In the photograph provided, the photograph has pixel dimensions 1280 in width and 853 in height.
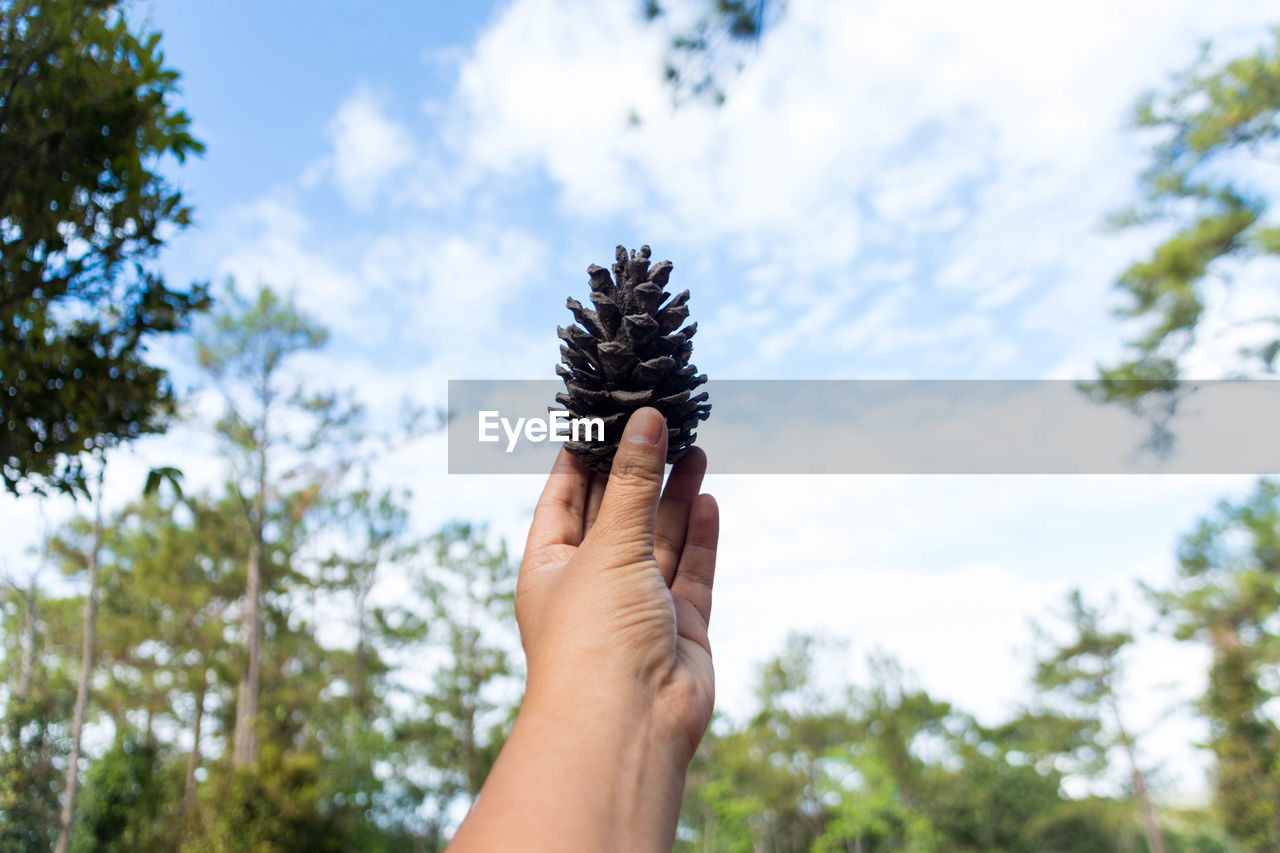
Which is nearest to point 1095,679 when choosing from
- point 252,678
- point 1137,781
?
point 1137,781

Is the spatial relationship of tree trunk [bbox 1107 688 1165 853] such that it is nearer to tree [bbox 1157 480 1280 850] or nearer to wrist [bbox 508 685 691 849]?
tree [bbox 1157 480 1280 850]

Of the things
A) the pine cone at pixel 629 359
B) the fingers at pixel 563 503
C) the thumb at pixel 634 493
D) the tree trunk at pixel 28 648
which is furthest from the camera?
the tree trunk at pixel 28 648

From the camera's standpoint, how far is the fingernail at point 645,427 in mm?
2064

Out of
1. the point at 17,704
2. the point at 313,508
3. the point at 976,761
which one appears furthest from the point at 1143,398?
the point at 976,761

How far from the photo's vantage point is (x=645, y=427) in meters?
2.09

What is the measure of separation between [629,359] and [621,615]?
32.0 inches

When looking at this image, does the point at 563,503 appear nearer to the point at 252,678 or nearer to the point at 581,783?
the point at 581,783

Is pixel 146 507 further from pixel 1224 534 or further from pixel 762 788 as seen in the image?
pixel 1224 534

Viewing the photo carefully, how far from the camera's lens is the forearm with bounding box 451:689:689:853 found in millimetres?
1396

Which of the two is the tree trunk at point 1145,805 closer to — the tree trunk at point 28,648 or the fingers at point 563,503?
the fingers at point 563,503

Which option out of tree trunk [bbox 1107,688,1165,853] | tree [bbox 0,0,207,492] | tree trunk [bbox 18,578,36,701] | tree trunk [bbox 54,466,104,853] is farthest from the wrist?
tree trunk [bbox 1107,688,1165,853]

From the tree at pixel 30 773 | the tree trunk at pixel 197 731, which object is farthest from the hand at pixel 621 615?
the tree trunk at pixel 197 731

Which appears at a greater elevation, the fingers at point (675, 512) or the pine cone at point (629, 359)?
the pine cone at point (629, 359)

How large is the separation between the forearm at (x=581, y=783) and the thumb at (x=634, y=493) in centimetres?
43
